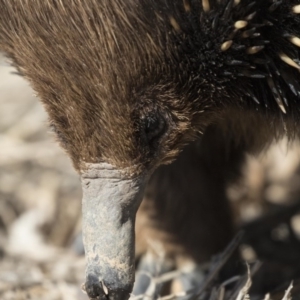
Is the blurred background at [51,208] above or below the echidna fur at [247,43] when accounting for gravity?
below

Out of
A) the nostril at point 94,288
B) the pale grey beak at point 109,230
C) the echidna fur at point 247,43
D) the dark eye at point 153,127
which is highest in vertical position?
the echidna fur at point 247,43

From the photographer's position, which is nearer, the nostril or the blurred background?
the nostril

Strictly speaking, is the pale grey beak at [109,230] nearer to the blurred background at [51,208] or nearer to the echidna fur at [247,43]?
the echidna fur at [247,43]

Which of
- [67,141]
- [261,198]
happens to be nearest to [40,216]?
[261,198]

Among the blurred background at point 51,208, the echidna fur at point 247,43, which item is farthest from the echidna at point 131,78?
the blurred background at point 51,208

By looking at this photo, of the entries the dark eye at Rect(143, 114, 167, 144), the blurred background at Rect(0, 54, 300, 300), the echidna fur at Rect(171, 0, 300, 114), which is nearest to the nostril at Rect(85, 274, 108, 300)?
the dark eye at Rect(143, 114, 167, 144)

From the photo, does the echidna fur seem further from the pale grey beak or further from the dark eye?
the pale grey beak

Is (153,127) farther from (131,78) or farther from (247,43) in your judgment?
(247,43)

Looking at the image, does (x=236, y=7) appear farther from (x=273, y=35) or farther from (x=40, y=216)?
(x=40, y=216)
